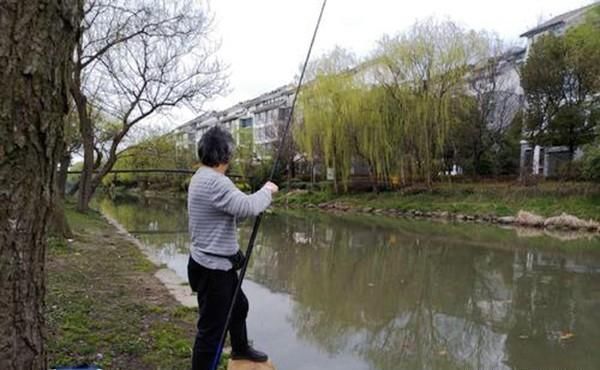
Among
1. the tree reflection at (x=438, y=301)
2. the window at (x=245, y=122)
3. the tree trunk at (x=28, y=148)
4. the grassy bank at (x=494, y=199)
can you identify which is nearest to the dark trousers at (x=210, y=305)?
the tree trunk at (x=28, y=148)

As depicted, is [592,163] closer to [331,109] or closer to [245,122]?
[331,109]

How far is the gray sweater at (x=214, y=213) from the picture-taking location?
2.24 meters

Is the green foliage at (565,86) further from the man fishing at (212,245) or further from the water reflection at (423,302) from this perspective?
the man fishing at (212,245)

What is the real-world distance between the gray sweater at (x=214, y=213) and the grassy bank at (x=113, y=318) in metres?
0.92

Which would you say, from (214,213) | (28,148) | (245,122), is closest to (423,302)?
(214,213)

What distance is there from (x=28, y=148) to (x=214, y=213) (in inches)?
45.6

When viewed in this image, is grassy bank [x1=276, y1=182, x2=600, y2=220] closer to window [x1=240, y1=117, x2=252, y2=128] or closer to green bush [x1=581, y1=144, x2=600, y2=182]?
green bush [x1=581, y1=144, x2=600, y2=182]

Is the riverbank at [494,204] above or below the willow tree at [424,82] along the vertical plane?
below

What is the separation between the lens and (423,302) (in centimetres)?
564

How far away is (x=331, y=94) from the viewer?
69.5 ft

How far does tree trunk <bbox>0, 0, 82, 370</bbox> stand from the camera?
1.16 metres

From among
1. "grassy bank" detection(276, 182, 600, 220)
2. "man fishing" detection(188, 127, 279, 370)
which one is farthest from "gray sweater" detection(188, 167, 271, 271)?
"grassy bank" detection(276, 182, 600, 220)

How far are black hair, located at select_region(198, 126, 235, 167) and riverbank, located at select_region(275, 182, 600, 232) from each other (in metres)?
13.6

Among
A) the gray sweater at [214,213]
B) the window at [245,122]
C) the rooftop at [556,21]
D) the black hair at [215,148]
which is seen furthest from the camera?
the window at [245,122]
